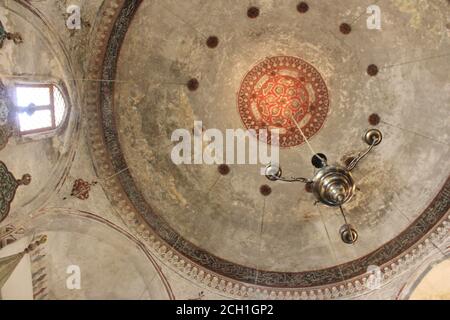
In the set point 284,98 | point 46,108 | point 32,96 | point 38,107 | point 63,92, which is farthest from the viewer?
point 284,98

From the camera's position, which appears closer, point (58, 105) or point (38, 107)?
point (38, 107)

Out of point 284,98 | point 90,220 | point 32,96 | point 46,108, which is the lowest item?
point 90,220

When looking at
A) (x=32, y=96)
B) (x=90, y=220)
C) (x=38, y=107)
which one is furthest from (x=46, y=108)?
(x=90, y=220)

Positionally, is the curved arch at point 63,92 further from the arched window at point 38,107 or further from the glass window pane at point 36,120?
the glass window pane at point 36,120

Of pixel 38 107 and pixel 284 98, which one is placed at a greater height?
pixel 284 98

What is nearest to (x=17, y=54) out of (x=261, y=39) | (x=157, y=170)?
(x=157, y=170)

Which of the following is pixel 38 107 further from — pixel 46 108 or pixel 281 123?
pixel 281 123

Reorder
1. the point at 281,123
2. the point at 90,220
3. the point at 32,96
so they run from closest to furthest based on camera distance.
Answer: the point at 32,96
the point at 90,220
the point at 281,123

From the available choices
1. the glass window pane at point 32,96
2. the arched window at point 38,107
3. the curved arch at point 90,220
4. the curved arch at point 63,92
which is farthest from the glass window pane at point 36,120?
the curved arch at point 90,220

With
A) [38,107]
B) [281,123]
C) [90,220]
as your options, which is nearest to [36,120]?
[38,107]
